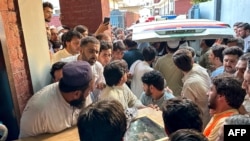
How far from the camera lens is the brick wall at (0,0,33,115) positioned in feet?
5.53

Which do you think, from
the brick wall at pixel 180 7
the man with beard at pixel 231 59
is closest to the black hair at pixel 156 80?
the man with beard at pixel 231 59

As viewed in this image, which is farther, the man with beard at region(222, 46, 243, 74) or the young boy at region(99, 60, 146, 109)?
the man with beard at region(222, 46, 243, 74)

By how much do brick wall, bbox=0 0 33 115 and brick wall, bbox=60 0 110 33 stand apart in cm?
276

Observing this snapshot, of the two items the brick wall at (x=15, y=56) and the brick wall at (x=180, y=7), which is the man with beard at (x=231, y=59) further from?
the brick wall at (x=180, y=7)

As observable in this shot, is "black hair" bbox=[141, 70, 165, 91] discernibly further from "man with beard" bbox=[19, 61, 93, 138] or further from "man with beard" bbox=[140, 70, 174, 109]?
"man with beard" bbox=[19, 61, 93, 138]

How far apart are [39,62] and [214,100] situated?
1.54 metres

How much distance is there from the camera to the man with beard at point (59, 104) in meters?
1.55

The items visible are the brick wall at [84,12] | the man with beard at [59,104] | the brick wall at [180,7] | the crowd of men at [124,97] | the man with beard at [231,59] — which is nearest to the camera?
the crowd of men at [124,97]

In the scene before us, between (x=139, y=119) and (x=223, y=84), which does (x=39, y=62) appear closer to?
(x=139, y=119)

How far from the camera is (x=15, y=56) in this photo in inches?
69.5

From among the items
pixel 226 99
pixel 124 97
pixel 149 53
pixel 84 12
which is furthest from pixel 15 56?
pixel 84 12

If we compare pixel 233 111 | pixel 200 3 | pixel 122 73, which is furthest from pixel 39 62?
pixel 200 3

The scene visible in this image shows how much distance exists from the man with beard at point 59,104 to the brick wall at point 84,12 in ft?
9.92

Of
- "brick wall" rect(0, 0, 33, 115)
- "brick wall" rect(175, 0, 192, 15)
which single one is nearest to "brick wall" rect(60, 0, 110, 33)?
"brick wall" rect(0, 0, 33, 115)
